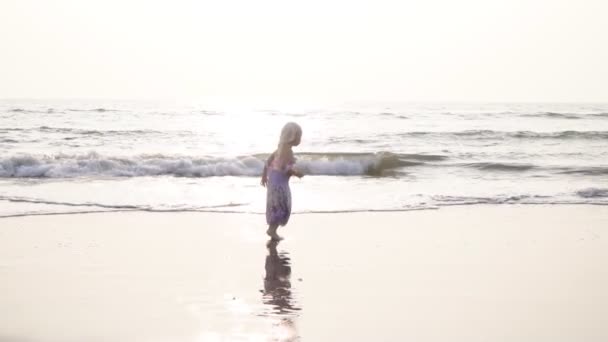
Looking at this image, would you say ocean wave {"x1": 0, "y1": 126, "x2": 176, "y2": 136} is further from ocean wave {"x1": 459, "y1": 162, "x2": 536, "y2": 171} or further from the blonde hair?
the blonde hair

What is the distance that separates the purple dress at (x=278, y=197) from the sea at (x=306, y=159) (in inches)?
96.5

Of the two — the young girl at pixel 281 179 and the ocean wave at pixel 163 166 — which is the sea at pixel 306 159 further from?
the young girl at pixel 281 179

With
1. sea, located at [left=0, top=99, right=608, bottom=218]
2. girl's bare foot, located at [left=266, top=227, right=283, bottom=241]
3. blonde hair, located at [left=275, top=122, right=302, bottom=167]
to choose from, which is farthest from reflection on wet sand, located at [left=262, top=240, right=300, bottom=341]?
sea, located at [left=0, top=99, right=608, bottom=218]

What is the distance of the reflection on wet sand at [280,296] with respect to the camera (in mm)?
5367

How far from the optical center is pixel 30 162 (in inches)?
778

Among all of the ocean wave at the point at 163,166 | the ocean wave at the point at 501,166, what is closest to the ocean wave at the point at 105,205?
the ocean wave at the point at 163,166

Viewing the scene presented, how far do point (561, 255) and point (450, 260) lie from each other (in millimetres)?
1341

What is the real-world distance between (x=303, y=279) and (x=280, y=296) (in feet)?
2.32

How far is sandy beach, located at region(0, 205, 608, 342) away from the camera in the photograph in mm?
5398

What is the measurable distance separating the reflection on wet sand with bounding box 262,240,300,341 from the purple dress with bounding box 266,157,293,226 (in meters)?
1.01

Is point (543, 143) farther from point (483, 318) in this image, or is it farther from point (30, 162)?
point (483, 318)

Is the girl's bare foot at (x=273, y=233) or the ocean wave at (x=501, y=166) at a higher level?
the ocean wave at (x=501, y=166)

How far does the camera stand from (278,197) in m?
9.70

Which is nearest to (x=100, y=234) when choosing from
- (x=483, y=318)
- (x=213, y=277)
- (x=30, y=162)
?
(x=213, y=277)
